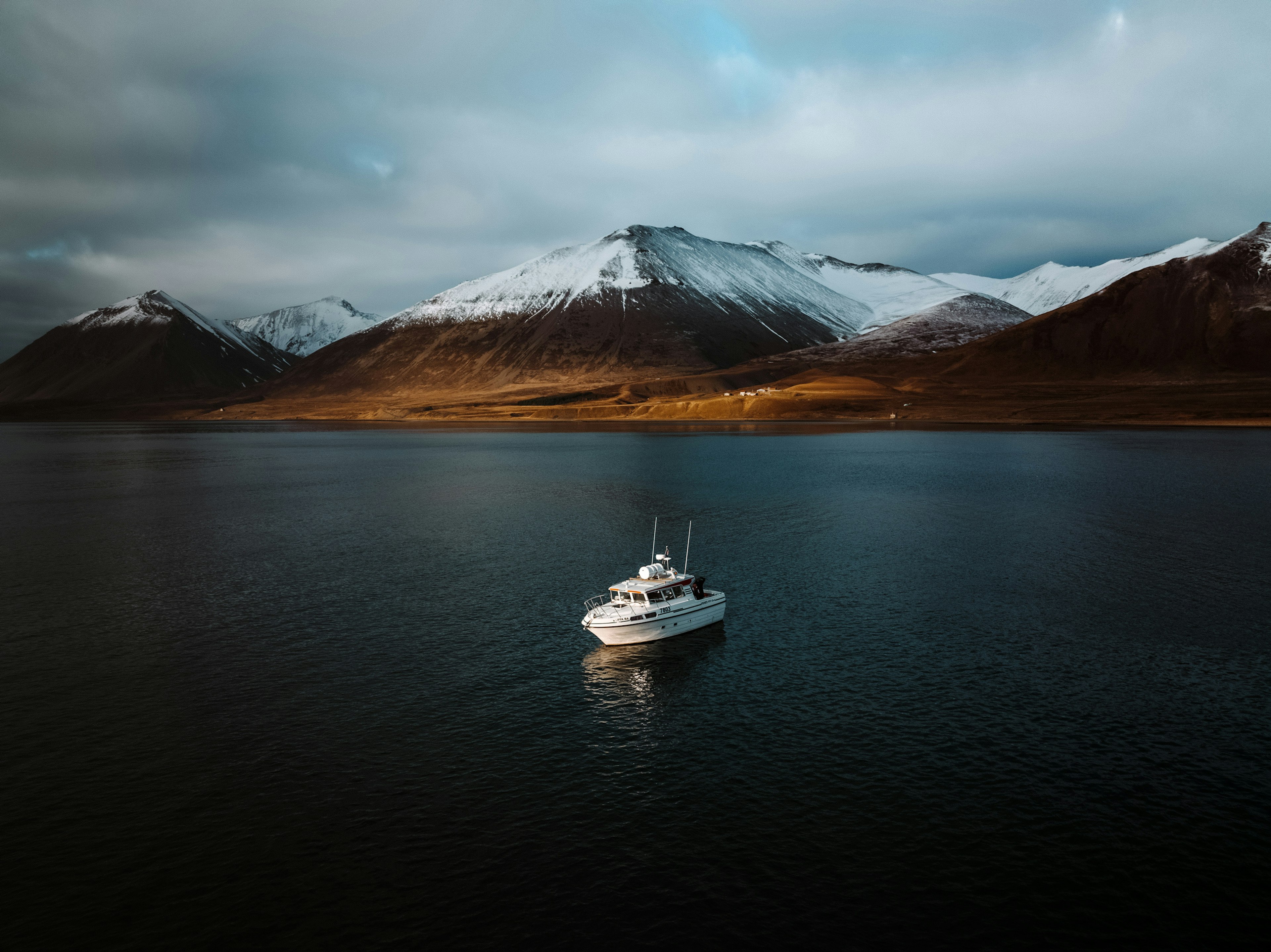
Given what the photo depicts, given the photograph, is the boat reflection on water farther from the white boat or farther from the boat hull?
the white boat

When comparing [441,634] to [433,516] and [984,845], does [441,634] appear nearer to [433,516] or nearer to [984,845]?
[984,845]

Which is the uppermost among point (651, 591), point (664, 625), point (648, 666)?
point (651, 591)

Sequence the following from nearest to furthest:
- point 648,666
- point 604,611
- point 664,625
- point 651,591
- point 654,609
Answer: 1. point 648,666
2. point 654,609
3. point 604,611
4. point 664,625
5. point 651,591

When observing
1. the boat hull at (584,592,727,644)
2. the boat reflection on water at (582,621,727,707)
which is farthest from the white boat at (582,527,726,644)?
the boat reflection on water at (582,621,727,707)

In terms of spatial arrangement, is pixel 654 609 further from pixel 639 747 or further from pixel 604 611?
pixel 639 747

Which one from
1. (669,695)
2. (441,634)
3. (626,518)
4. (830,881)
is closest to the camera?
(830,881)

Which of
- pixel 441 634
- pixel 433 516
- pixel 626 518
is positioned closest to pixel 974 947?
pixel 441 634

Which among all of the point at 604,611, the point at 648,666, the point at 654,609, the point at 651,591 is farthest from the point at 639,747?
the point at 651,591
